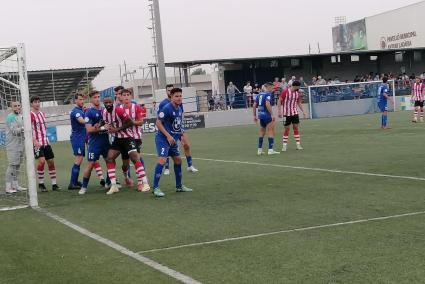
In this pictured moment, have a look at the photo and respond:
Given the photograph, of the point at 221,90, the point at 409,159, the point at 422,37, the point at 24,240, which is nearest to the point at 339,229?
the point at 24,240

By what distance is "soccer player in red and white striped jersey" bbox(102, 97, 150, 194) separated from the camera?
11.4 meters

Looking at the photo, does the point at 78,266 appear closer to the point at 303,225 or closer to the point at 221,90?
the point at 303,225

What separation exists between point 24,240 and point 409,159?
29.1 feet

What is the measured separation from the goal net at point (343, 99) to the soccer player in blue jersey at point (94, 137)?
96.6 feet

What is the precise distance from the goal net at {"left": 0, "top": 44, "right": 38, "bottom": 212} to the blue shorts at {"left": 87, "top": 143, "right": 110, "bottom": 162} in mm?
1188

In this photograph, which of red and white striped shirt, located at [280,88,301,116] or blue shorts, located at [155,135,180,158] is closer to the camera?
blue shorts, located at [155,135,180,158]

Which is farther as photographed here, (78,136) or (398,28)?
(398,28)

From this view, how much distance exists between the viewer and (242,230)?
7.31 m

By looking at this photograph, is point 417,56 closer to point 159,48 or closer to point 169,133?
point 159,48

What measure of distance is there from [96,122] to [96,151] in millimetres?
553

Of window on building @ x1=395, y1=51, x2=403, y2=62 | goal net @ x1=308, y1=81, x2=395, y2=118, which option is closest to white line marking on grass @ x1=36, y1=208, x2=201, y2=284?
goal net @ x1=308, y1=81, x2=395, y2=118

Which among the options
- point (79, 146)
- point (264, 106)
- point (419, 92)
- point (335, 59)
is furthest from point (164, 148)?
point (335, 59)

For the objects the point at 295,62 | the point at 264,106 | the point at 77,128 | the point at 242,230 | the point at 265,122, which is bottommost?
the point at 242,230

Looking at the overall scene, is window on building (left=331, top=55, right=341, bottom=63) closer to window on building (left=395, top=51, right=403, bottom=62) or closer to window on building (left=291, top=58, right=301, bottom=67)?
window on building (left=291, top=58, right=301, bottom=67)
